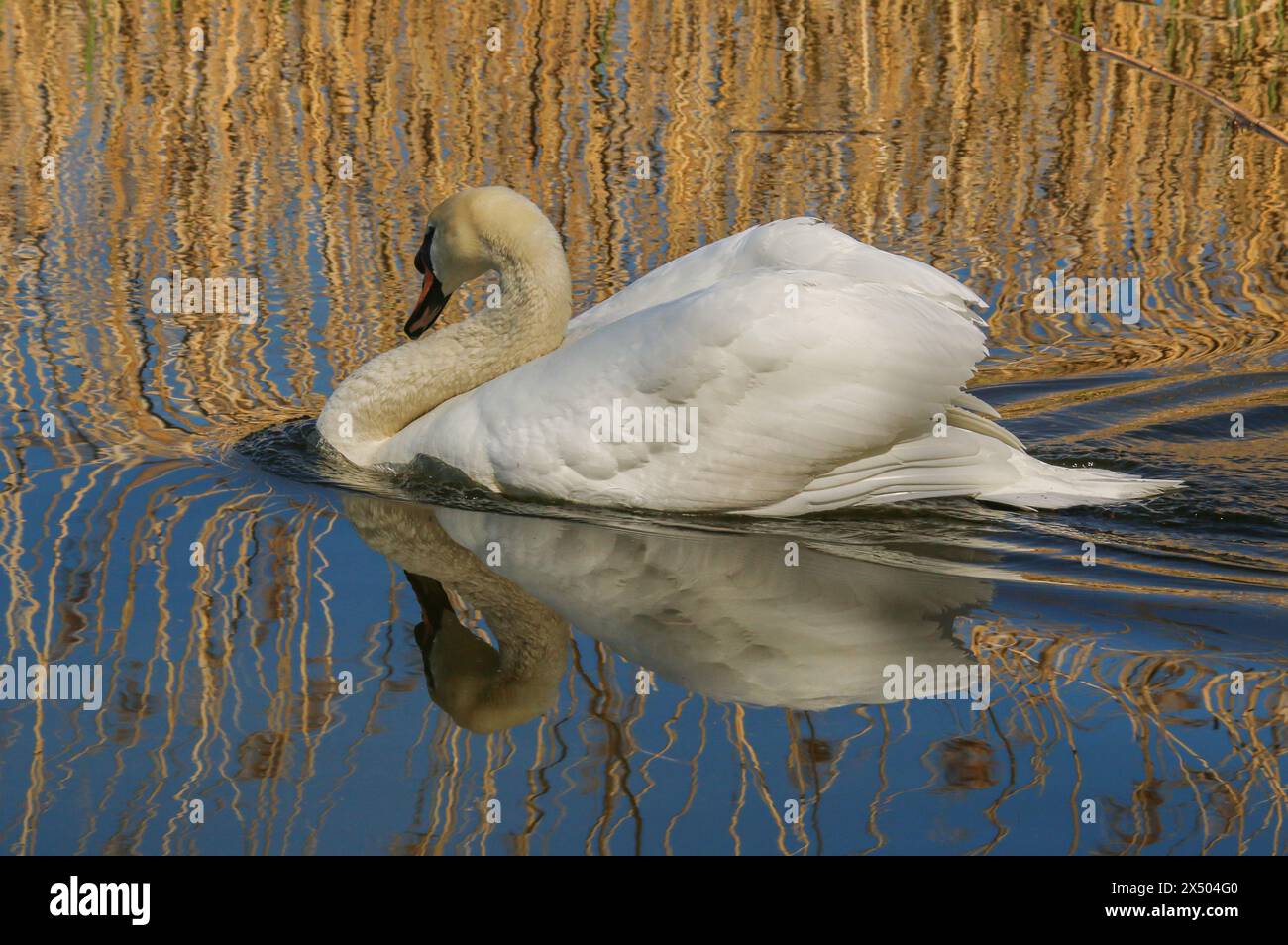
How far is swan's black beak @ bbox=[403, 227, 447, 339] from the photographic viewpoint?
6570 mm

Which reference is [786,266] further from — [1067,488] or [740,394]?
[1067,488]

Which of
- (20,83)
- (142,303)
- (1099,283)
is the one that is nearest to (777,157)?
(1099,283)

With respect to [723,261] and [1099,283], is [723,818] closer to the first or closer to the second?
[723,261]

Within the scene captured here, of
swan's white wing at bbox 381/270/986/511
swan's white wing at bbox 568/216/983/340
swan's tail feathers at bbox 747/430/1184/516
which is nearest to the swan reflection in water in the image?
swan's white wing at bbox 381/270/986/511

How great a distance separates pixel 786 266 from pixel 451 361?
1.23 meters

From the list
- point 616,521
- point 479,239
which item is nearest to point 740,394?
point 616,521

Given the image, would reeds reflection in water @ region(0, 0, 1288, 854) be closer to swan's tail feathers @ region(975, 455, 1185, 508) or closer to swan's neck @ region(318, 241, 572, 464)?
swan's tail feathers @ region(975, 455, 1185, 508)

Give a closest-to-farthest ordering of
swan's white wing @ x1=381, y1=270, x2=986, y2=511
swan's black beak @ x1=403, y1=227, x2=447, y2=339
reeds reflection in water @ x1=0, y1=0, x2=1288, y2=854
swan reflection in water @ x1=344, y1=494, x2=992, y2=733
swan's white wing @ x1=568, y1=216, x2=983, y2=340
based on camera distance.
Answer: reeds reflection in water @ x1=0, y1=0, x2=1288, y2=854 < swan reflection in water @ x1=344, y1=494, x2=992, y2=733 < swan's white wing @ x1=381, y1=270, x2=986, y2=511 < swan's white wing @ x1=568, y1=216, x2=983, y2=340 < swan's black beak @ x1=403, y1=227, x2=447, y2=339

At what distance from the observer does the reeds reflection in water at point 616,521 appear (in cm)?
397

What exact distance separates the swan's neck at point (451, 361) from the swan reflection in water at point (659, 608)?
0.51 metres

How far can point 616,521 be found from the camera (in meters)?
5.71

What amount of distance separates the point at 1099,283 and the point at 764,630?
4.16m

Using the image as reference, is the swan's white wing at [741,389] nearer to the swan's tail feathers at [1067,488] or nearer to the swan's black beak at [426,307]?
the swan's tail feathers at [1067,488]
